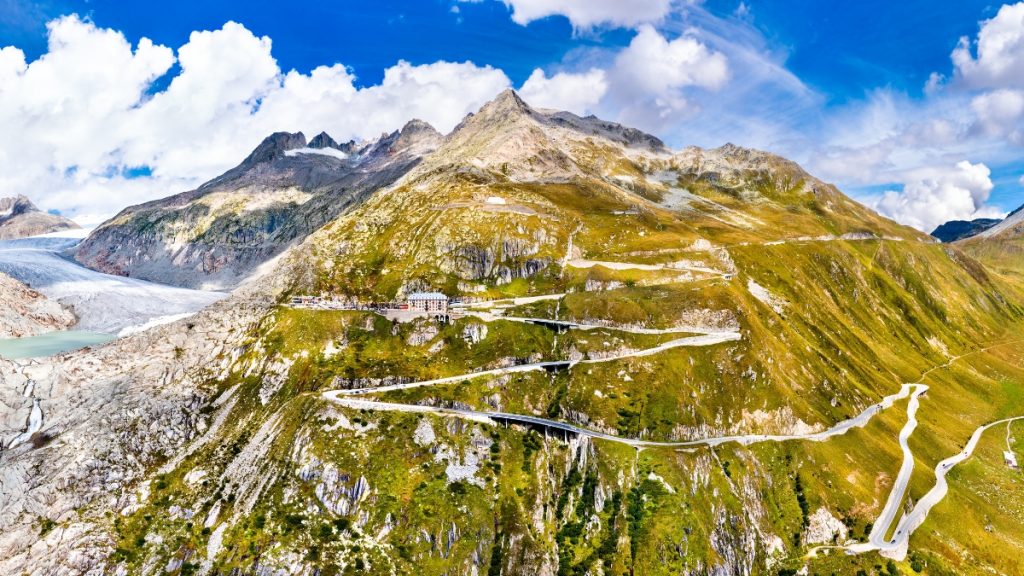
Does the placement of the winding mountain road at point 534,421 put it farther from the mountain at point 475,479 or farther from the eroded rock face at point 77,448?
the eroded rock face at point 77,448

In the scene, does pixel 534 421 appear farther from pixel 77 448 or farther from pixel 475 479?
pixel 77 448

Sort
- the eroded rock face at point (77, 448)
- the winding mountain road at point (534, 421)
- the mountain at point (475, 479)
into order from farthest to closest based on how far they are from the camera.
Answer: the winding mountain road at point (534, 421) → the mountain at point (475, 479) → the eroded rock face at point (77, 448)

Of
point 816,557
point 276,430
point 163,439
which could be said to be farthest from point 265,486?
point 816,557

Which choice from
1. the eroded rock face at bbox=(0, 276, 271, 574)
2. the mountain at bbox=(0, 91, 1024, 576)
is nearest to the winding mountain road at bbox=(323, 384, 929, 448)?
the mountain at bbox=(0, 91, 1024, 576)

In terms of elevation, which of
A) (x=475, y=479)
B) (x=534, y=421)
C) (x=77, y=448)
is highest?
(x=534, y=421)

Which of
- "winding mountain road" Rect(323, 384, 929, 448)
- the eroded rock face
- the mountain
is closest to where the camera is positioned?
→ the eroded rock face

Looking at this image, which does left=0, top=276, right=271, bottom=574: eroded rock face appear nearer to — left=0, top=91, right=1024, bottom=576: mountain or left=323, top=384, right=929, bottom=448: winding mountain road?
left=0, top=91, right=1024, bottom=576: mountain

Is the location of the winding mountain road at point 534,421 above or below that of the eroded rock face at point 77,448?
above

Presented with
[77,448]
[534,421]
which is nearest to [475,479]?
[534,421]

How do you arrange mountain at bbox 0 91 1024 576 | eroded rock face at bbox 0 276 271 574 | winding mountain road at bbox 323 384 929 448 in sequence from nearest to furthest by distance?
1. eroded rock face at bbox 0 276 271 574
2. mountain at bbox 0 91 1024 576
3. winding mountain road at bbox 323 384 929 448

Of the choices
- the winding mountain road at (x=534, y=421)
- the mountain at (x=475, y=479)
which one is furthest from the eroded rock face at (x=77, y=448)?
the winding mountain road at (x=534, y=421)

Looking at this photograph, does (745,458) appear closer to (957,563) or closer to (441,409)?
(957,563)
